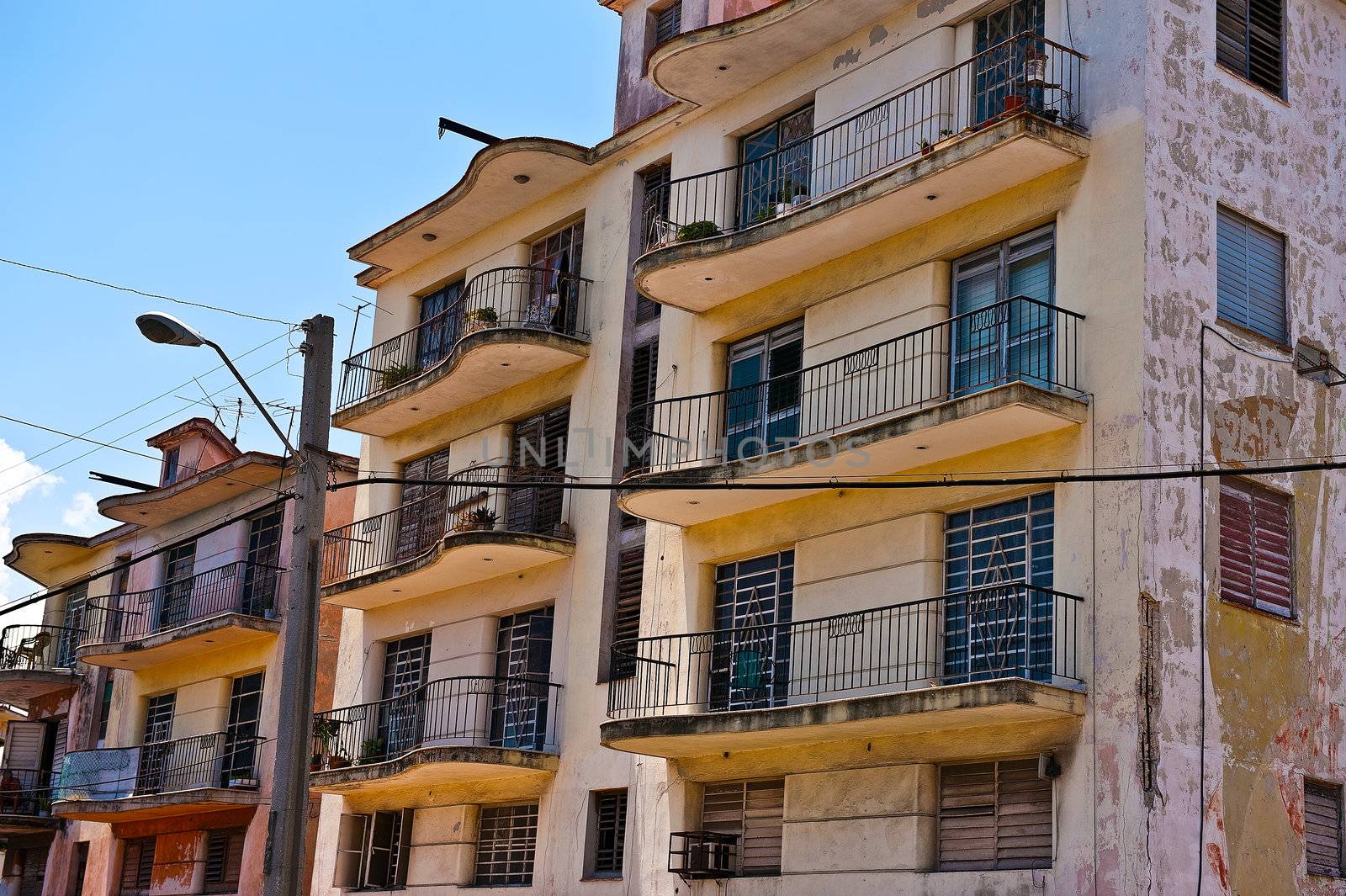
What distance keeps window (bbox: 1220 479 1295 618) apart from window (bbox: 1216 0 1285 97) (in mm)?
5274

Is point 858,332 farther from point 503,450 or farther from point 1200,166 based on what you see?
point 503,450

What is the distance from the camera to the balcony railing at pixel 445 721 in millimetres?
24906

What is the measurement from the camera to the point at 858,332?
69.8ft

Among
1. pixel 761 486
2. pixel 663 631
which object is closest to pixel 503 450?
pixel 663 631

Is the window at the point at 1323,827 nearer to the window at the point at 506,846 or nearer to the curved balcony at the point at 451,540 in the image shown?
the window at the point at 506,846

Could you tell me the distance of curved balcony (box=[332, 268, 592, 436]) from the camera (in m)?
26.0

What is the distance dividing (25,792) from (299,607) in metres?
25.7

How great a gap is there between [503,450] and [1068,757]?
12.7 metres

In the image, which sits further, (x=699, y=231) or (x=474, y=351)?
(x=474, y=351)

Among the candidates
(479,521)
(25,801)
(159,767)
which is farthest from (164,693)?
(479,521)

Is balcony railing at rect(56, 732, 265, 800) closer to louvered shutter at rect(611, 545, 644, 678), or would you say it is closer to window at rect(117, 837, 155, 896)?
window at rect(117, 837, 155, 896)

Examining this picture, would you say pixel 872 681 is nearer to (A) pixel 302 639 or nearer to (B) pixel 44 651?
(A) pixel 302 639

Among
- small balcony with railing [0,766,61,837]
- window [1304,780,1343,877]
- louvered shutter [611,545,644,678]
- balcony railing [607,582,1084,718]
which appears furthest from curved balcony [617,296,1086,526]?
small balcony with railing [0,766,61,837]

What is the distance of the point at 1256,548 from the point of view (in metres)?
18.7
